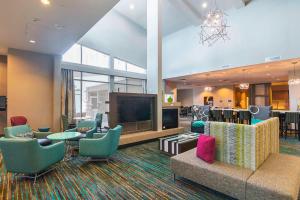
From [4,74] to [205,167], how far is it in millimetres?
8453

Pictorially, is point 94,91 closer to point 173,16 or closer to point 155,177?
point 173,16

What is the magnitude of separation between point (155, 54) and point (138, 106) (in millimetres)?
2163

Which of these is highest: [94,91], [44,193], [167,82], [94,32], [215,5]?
[215,5]

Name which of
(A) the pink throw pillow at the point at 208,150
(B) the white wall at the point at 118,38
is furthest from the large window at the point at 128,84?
(A) the pink throw pillow at the point at 208,150

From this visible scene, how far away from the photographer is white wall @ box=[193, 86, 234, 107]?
575 inches

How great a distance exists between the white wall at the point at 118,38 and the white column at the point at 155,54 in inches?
159

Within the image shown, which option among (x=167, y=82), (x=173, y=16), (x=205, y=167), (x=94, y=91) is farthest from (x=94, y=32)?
(x=205, y=167)

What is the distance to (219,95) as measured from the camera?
15.2 meters

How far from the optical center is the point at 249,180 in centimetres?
212

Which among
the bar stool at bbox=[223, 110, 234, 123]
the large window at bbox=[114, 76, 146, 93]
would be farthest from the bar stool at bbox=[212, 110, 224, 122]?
the large window at bbox=[114, 76, 146, 93]

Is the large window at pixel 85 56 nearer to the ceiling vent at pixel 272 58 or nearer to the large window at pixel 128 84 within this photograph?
the large window at pixel 128 84

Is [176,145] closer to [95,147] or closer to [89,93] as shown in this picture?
[95,147]

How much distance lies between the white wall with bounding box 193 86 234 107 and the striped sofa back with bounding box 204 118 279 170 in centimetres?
1257

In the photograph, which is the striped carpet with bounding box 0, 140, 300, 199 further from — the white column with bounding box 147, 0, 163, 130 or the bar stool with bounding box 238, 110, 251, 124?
the bar stool with bounding box 238, 110, 251, 124
